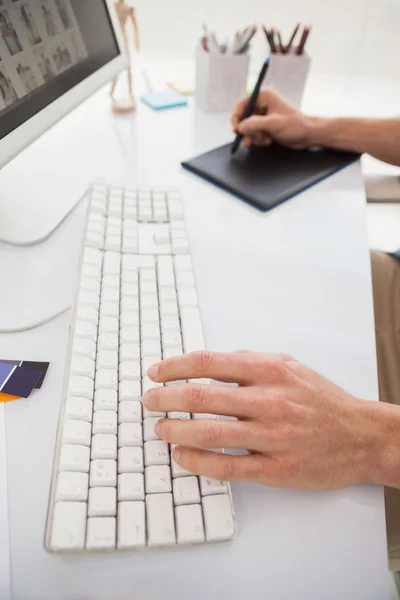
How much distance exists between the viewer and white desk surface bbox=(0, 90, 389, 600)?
1.07ft

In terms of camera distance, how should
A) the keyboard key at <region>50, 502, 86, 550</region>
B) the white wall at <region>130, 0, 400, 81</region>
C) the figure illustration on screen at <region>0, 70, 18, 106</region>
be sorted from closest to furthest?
the keyboard key at <region>50, 502, 86, 550</region>
the figure illustration on screen at <region>0, 70, 18, 106</region>
the white wall at <region>130, 0, 400, 81</region>

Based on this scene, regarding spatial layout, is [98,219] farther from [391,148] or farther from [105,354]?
[391,148]

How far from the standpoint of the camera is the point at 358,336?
1.73ft

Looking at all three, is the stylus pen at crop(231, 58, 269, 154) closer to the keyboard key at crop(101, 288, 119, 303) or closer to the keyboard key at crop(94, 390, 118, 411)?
the keyboard key at crop(101, 288, 119, 303)

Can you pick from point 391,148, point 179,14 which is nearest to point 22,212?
point 391,148

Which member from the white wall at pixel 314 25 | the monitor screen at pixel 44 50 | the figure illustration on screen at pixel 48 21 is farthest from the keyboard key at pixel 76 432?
the white wall at pixel 314 25

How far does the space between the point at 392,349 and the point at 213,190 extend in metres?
0.39

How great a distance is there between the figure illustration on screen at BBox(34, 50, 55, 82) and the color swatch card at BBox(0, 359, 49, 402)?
1.64ft

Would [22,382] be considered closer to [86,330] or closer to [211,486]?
[86,330]

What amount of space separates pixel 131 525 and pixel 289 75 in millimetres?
1054

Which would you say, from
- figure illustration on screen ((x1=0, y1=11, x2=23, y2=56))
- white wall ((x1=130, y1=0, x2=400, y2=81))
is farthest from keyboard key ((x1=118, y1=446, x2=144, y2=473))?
white wall ((x1=130, y1=0, x2=400, y2=81))

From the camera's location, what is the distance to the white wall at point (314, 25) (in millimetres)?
1533

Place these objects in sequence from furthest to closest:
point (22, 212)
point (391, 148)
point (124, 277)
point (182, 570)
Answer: point (391, 148) → point (22, 212) → point (124, 277) → point (182, 570)

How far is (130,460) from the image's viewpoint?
1.19ft
